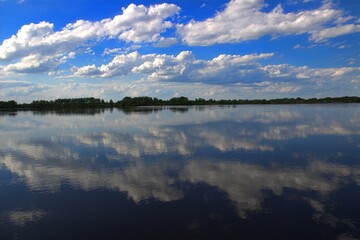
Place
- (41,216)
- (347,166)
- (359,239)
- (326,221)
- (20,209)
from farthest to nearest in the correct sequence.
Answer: (347,166) < (20,209) < (41,216) < (326,221) < (359,239)

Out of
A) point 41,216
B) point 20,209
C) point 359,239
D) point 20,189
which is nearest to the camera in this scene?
point 359,239

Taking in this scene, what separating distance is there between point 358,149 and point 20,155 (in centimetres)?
2101

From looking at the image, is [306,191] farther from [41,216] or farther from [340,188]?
[41,216]

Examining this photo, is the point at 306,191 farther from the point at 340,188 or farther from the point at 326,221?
the point at 326,221

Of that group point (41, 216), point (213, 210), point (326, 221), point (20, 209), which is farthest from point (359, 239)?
point (20, 209)

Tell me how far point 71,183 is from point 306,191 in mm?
9181

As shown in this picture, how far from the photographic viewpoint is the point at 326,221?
958 cm

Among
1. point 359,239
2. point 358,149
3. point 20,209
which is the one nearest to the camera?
point 359,239

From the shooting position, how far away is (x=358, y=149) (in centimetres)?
2150

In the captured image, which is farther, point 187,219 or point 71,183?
point 71,183

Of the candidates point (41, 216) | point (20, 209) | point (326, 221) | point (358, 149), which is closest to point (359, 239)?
point (326, 221)

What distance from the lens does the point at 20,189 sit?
13.5 m

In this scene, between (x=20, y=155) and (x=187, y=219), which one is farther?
(x=20, y=155)

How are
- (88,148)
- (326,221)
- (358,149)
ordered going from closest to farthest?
(326,221)
(358,149)
(88,148)
